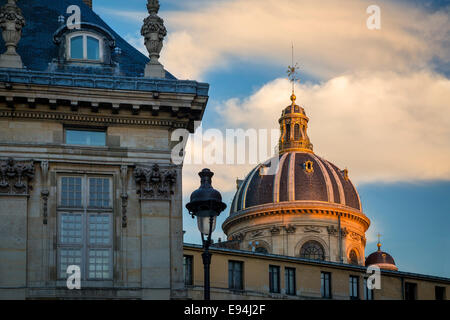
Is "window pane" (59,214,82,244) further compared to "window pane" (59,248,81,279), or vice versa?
"window pane" (59,214,82,244)

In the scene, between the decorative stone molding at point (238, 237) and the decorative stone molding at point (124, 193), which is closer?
the decorative stone molding at point (124, 193)

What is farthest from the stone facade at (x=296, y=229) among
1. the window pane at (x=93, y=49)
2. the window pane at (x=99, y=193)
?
the window pane at (x=99, y=193)

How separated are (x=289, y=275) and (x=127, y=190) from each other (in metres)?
26.6

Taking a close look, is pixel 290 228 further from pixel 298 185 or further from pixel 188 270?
pixel 188 270

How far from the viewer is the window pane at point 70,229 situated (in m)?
29.9

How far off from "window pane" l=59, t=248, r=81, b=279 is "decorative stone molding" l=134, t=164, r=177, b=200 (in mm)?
2501

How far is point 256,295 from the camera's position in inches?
2104

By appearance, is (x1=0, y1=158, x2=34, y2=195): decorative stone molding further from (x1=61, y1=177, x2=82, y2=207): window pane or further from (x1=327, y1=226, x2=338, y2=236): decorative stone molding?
(x1=327, y1=226, x2=338, y2=236): decorative stone molding

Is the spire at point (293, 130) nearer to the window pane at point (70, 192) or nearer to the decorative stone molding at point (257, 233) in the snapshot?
the decorative stone molding at point (257, 233)

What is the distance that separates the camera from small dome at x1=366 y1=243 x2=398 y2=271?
106 m

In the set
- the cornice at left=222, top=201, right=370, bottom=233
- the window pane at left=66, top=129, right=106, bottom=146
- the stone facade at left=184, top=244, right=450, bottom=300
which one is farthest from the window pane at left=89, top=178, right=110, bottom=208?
the cornice at left=222, top=201, right=370, bottom=233

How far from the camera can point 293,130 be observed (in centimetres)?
12225

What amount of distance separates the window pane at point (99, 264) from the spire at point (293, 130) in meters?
90.1

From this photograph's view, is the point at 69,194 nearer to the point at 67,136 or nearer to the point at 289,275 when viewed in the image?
the point at 67,136
